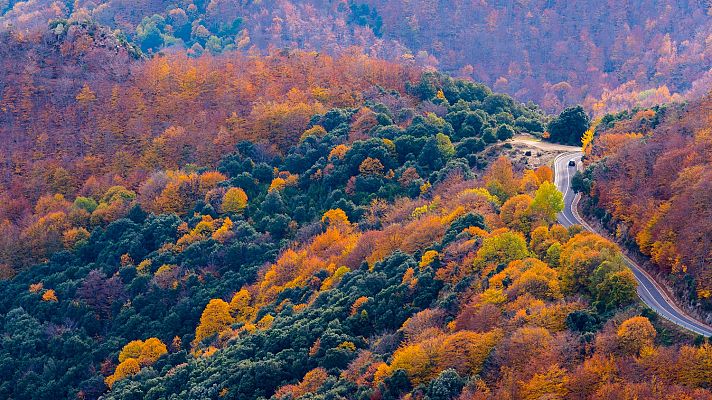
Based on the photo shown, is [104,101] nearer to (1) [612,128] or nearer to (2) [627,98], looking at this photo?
(1) [612,128]


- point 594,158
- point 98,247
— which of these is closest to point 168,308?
point 98,247

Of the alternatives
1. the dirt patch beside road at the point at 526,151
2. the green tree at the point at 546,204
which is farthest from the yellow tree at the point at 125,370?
the dirt patch beside road at the point at 526,151

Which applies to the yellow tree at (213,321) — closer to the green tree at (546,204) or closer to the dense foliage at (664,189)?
the green tree at (546,204)

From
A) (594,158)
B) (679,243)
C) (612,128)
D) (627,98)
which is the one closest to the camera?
(679,243)

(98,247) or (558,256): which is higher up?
(558,256)

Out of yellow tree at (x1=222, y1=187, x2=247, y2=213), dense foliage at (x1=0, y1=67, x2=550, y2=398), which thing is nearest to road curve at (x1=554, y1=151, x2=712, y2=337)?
dense foliage at (x1=0, y1=67, x2=550, y2=398)

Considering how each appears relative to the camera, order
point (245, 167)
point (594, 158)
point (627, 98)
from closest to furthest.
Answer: point (594, 158) → point (245, 167) → point (627, 98)

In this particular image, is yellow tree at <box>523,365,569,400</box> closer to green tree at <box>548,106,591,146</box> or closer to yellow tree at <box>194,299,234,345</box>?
yellow tree at <box>194,299,234,345</box>
